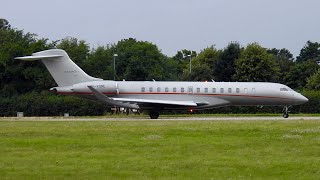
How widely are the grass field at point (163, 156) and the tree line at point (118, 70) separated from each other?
3556cm

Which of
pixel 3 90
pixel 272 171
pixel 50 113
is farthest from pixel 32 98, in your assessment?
pixel 272 171

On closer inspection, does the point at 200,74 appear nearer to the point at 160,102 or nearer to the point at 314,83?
the point at 314,83

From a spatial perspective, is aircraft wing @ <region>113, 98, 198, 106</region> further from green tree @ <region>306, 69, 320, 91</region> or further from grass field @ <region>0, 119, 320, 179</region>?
green tree @ <region>306, 69, 320, 91</region>

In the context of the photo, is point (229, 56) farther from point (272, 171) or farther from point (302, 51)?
point (272, 171)

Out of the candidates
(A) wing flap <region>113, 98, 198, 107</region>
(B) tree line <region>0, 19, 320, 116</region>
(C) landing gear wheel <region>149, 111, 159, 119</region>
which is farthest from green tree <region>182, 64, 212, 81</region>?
(A) wing flap <region>113, 98, 198, 107</region>

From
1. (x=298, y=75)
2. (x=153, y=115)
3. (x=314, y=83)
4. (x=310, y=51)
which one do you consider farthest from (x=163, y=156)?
(x=310, y=51)

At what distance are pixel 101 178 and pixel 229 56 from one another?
80.1 meters

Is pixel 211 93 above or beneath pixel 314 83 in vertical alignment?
beneath

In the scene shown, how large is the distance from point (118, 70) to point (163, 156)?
7624 cm

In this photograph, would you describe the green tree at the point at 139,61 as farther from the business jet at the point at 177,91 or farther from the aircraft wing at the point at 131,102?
the aircraft wing at the point at 131,102

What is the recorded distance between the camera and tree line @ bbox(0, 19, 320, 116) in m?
62.3

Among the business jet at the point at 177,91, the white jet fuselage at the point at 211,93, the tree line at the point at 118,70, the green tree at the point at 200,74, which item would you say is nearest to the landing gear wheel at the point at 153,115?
the business jet at the point at 177,91

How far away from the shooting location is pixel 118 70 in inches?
3720

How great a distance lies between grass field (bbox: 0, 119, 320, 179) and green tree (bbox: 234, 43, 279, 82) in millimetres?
60637
